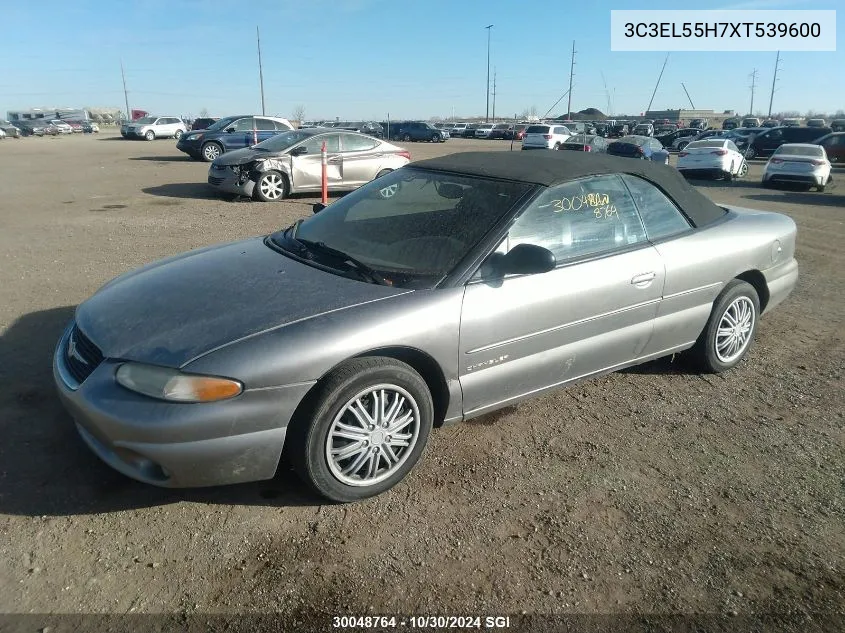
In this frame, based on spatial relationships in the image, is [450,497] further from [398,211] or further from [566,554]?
[398,211]

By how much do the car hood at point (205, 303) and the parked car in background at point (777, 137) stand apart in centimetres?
3178

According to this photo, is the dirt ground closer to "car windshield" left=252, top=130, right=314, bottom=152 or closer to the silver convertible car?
the silver convertible car

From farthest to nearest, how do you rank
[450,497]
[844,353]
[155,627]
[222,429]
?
[844,353] < [450,497] < [222,429] < [155,627]

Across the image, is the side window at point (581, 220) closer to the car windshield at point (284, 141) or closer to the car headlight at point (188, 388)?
the car headlight at point (188, 388)

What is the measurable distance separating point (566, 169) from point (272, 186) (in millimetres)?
8922

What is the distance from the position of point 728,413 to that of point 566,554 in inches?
72.7

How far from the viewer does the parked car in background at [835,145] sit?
2612cm

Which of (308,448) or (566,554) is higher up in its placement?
(308,448)

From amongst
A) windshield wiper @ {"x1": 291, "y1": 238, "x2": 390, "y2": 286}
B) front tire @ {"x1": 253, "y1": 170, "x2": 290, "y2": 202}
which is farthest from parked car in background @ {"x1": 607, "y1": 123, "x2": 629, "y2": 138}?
windshield wiper @ {"x1": 291, "y1": 238, "x2": 390, "y2": 286}

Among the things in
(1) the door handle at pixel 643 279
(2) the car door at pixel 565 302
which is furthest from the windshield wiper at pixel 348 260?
(1) the door handle at pixel 643 279

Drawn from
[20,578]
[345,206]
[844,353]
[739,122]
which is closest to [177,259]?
[345,206]

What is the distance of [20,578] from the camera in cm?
237

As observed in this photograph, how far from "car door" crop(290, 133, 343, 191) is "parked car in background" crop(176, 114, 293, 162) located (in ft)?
30.0

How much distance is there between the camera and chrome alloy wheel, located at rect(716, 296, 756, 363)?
14.1 feet
